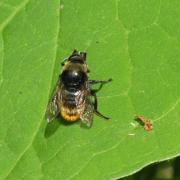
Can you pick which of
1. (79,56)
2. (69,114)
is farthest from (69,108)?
(79,56)

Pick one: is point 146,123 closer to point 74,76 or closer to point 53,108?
point 53,108

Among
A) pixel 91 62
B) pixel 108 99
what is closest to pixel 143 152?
pixel 108 99

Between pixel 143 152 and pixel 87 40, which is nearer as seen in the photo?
pixel 143 152

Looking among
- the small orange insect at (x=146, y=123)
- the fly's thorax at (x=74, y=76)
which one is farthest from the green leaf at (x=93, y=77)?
the fly's thorax at (x=74, y=76)

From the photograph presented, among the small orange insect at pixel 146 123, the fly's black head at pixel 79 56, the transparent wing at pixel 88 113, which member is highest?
the fly's black head at pixel 79 56

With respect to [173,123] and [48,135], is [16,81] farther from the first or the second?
[173,123]

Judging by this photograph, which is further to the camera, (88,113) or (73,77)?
(73,77)

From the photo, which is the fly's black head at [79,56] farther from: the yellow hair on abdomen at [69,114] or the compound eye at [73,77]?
the yellow hair on abdomen at [69,114]
